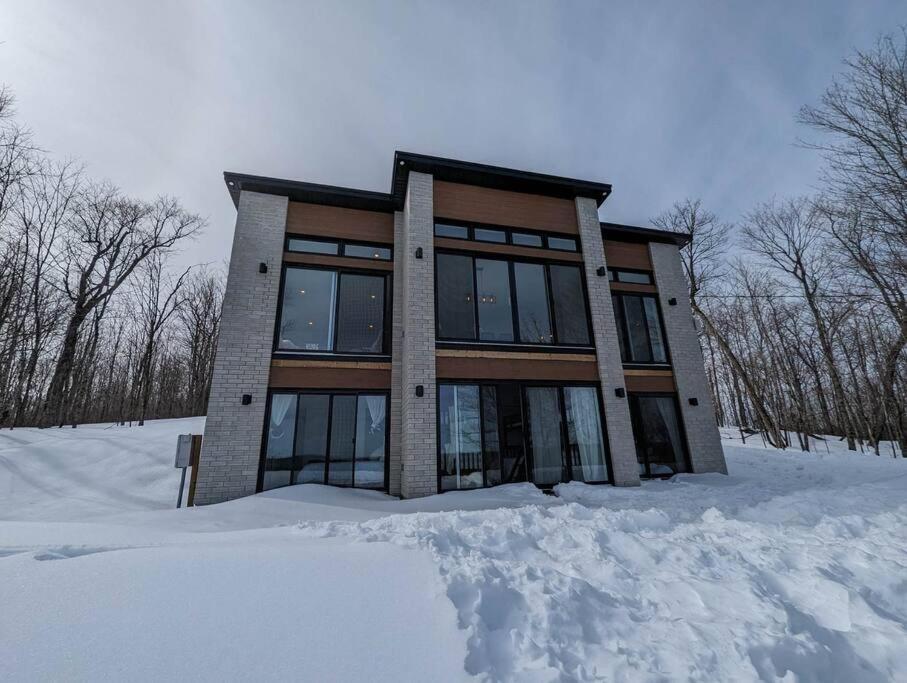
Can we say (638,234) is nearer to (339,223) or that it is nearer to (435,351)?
(435,351)

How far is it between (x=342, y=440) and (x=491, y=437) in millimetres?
2906

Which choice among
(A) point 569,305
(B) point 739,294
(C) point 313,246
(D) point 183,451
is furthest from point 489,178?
(B) point 739,294

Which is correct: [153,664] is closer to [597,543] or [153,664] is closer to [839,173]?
[597,543]

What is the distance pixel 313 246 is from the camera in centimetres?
779

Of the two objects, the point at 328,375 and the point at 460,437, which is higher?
the point at 328,375

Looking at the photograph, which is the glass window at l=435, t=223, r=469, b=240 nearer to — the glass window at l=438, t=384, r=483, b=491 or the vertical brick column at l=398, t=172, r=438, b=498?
the vertical brick column at l=398, t=172, r=438, b=498

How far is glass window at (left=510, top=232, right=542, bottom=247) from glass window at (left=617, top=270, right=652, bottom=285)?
2.84m

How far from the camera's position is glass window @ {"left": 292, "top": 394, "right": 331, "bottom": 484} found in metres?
6.52

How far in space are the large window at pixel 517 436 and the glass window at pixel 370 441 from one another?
49.4 inches

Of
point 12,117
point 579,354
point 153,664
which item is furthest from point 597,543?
point 12,117

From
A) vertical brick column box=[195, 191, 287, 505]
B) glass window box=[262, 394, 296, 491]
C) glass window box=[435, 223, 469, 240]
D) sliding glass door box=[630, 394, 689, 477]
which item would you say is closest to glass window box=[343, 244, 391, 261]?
glass window box=[435, 223, 469, 240]

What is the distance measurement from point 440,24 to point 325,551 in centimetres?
1039

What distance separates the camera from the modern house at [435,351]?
21.5ft

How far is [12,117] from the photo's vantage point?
797 centimetres
